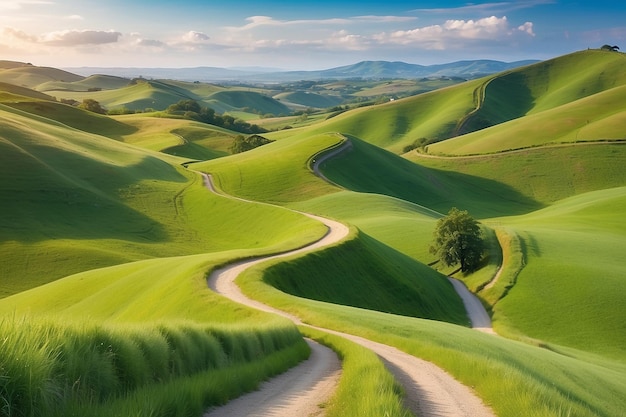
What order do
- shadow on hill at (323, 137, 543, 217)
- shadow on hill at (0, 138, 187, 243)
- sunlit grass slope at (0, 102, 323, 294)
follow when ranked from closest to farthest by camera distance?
sunlit grass slope at (0, 102, 323, 294), shadow on hill at (0, 138, 187, 243), shadow on hill at (323, 137, 543, 217)

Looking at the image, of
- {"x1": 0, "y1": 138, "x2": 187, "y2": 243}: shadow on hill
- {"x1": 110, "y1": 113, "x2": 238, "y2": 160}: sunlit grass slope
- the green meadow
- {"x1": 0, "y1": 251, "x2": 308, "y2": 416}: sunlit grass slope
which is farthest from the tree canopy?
{"x1": 0, "y1": 251, "x2": 308, "y2": 416}: sunlit grass slope

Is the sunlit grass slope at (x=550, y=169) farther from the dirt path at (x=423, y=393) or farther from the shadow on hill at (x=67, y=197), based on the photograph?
the dirt path at (x=423, y=393)

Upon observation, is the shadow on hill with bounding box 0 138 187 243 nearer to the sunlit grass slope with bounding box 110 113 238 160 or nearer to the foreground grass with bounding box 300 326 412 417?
the foreground grass with bounding box 300 326 412 417

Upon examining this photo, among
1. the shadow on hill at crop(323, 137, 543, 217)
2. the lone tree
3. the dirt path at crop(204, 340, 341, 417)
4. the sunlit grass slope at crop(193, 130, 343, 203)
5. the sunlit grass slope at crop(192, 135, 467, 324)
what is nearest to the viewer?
the dirt path at crop(204, 340, 341, 417)

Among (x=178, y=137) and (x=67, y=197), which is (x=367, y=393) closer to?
(x=67, y=197)

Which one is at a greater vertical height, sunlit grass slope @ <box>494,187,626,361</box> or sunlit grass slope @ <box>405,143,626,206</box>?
sunlit grass slope @ <box>405,143,626,206</box>

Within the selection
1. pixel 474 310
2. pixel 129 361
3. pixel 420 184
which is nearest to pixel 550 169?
pixel 420 184

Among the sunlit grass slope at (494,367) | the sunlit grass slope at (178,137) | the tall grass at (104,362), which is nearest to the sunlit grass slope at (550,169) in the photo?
the sunlit grass slope at (178,137)

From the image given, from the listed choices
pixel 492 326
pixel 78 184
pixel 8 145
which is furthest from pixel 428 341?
pixel 8 145
